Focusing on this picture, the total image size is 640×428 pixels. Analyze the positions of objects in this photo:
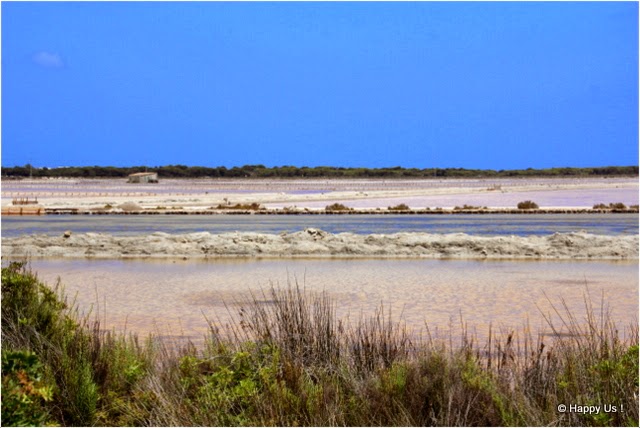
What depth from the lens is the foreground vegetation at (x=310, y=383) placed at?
17.0ft

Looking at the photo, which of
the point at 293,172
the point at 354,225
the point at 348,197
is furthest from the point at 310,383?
the point at 293,172

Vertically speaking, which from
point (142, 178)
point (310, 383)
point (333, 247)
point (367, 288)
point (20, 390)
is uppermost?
point (142, 178)

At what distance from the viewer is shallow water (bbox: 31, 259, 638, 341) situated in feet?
33.6

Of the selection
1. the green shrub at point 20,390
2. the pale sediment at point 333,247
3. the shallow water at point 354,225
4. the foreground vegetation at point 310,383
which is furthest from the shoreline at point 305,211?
the green shrub at point 20,390

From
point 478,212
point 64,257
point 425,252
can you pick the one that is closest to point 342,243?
point 425,252

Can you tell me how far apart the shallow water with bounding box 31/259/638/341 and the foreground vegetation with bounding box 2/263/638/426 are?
1.84 m

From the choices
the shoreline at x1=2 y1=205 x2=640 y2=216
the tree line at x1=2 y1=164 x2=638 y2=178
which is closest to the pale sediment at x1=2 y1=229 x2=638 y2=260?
the shoreline at x1=2 y1=205 x2=640 y2=216

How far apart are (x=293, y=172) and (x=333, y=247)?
129129 mm

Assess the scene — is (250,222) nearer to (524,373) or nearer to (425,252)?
(425,252)

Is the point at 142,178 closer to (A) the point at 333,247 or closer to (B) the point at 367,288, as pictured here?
(A) the point at 333,247

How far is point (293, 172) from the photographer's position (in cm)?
14862

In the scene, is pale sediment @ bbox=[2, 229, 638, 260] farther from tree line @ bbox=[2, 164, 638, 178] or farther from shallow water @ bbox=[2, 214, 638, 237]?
tree line @ bbox=[2, 164, 638, 178]

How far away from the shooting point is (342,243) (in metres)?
20.2

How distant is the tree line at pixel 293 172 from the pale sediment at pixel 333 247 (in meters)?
122
